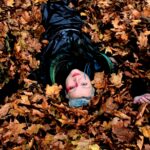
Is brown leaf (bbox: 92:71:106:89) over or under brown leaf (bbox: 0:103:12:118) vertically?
over

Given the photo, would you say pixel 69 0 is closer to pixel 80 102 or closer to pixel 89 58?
pixel 89 58

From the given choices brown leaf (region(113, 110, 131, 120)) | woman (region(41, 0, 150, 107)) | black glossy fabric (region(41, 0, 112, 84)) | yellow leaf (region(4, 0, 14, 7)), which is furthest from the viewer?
yellow leaf (region(4, 0, 14, 7))

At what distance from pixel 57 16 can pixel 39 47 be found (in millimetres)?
492

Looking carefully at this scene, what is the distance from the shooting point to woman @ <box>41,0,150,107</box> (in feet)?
11.7

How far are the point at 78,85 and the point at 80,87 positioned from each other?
0.09ft

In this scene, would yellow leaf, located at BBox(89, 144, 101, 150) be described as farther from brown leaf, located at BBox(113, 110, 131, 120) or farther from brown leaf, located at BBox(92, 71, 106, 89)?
brown leaf, located at BBox(92, 71, 106, 89)

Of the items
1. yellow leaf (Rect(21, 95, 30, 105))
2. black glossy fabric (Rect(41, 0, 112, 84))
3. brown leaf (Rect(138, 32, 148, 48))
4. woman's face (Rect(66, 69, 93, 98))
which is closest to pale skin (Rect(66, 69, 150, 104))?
woman's face (Rect(66, 69, 93, 98))

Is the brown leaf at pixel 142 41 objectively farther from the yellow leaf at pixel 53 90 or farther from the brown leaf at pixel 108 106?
the yellow leaf at pixel 53 90

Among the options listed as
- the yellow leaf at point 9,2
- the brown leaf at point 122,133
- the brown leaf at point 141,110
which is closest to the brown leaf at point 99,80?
the brown leaf at point 141,110

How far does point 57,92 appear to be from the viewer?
3.72 meters

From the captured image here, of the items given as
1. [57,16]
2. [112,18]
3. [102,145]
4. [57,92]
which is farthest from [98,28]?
[102,145]

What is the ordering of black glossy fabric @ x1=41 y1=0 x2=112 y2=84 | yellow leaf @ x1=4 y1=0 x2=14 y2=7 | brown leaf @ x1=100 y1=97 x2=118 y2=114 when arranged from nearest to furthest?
brown leaf @ x1=100 y1=97 x2=118 y2=114, black glossy fabric @ x1=41 y1=0 x2=112 y2=84, yellow leaf @ x1=4 y1=0 x2=14 y2=7

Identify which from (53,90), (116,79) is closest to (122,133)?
(116,79)

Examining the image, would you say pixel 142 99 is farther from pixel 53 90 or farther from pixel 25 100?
pixel 25 100
